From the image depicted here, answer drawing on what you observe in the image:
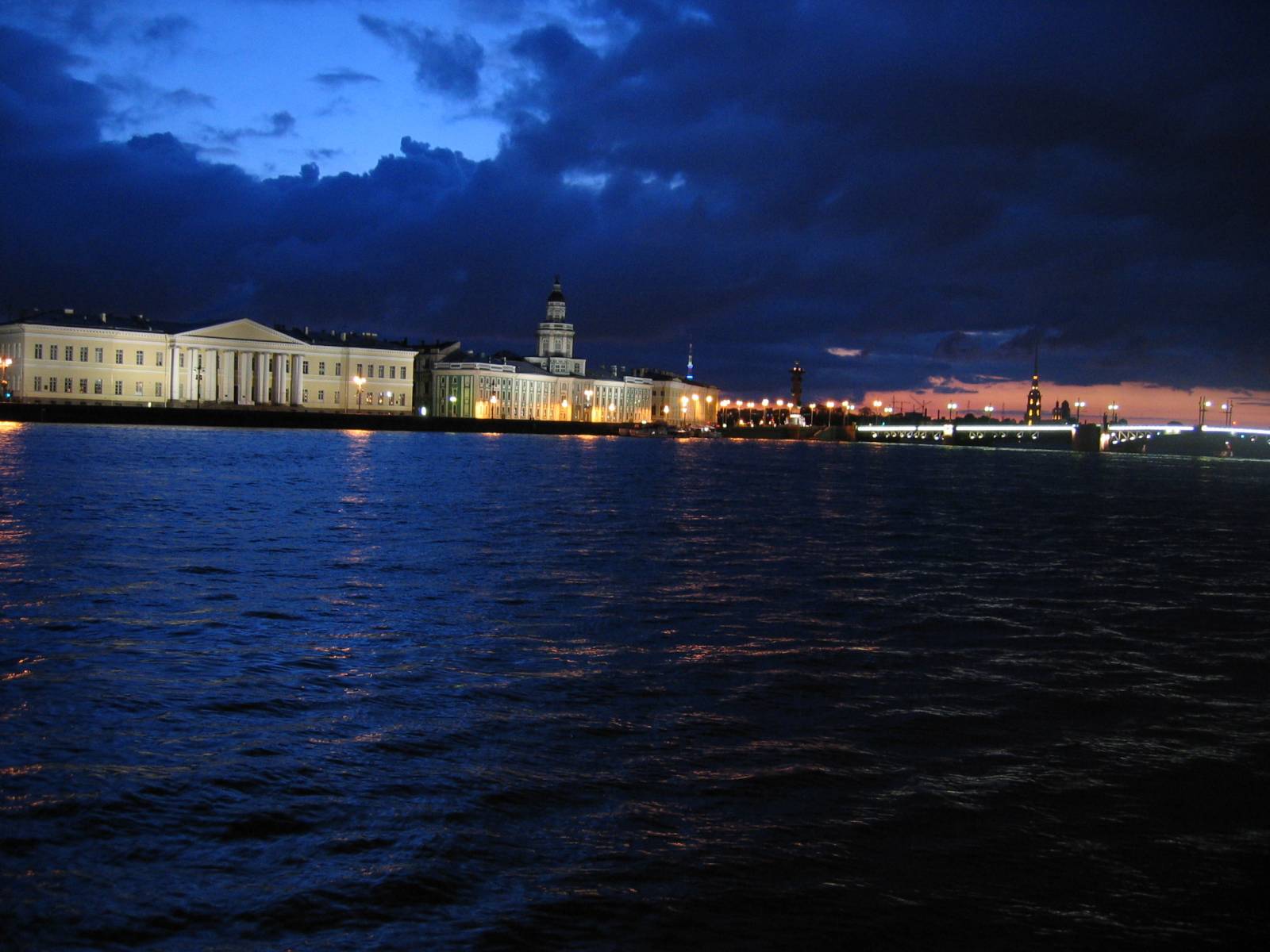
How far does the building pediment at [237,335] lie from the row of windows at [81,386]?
17.7ft

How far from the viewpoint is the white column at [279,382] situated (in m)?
116

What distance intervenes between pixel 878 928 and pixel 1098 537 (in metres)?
23.2

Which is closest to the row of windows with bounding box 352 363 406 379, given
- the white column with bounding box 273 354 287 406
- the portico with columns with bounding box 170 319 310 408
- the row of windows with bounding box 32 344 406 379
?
the row of windows with bounding box 32 344 406 379

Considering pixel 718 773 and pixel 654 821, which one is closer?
pixel 654 821

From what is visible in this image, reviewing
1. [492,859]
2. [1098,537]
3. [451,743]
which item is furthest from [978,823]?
[1098,537]

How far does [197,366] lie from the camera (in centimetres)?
10831

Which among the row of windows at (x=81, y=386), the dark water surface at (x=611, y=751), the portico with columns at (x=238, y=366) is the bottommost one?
the dark water surface at (x=611, y=751)

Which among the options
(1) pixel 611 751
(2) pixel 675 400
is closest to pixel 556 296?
(2) pixel 675 400

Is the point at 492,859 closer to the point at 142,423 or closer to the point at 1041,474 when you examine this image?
the point at 1041,474

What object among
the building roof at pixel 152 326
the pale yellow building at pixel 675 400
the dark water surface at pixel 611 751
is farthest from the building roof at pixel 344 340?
the dark water surface at pixel 611 751

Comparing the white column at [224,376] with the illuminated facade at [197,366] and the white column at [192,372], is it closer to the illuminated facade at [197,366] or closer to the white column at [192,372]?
the illuminated facade at [197,366]

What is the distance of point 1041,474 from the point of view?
7062cm

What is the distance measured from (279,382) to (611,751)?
116338mm

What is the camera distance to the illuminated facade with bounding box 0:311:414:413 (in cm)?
9875
